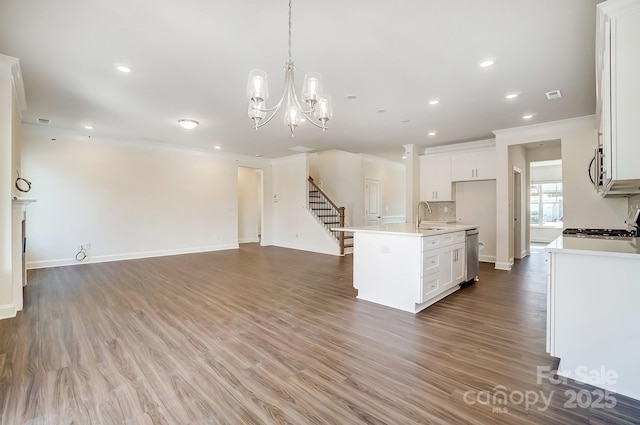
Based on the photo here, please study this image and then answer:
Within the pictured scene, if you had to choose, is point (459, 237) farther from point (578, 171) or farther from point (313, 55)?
point (313, 55)

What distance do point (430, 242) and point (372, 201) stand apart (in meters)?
6.18

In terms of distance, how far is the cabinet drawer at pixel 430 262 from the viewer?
334 cm

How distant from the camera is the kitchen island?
131 inches

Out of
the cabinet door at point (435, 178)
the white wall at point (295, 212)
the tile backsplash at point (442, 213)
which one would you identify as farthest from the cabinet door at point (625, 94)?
the white wall at point (295, 212)

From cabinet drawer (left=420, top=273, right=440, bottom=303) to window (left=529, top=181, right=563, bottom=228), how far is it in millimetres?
8217

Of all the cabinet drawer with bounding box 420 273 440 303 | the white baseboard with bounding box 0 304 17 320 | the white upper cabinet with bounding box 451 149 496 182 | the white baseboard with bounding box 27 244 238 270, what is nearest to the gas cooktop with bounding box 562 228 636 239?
the cabinet drawer with bounding box 420 273 440 303

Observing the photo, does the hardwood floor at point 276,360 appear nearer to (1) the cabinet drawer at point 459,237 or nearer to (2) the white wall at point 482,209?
(1) the cabinet drawer at point 459,237

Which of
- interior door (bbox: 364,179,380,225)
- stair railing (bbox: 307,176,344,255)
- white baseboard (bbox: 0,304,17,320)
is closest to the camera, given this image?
white baseboard (bbox: 0,304,17,320)

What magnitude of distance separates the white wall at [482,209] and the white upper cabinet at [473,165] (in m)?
0.51

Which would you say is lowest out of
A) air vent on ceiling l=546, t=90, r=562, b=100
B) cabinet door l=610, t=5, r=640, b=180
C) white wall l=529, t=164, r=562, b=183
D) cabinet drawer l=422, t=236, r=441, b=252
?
cabinet drawer l=422, t=236, r=441, b=252

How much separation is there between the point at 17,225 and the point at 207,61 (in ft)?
9.85

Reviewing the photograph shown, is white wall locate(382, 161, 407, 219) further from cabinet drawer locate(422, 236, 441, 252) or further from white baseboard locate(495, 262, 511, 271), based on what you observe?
cabinet drawer locate(422, 236, 441, 252)

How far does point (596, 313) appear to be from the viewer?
1.94 meters

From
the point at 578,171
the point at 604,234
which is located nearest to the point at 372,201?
the point at 578,171
